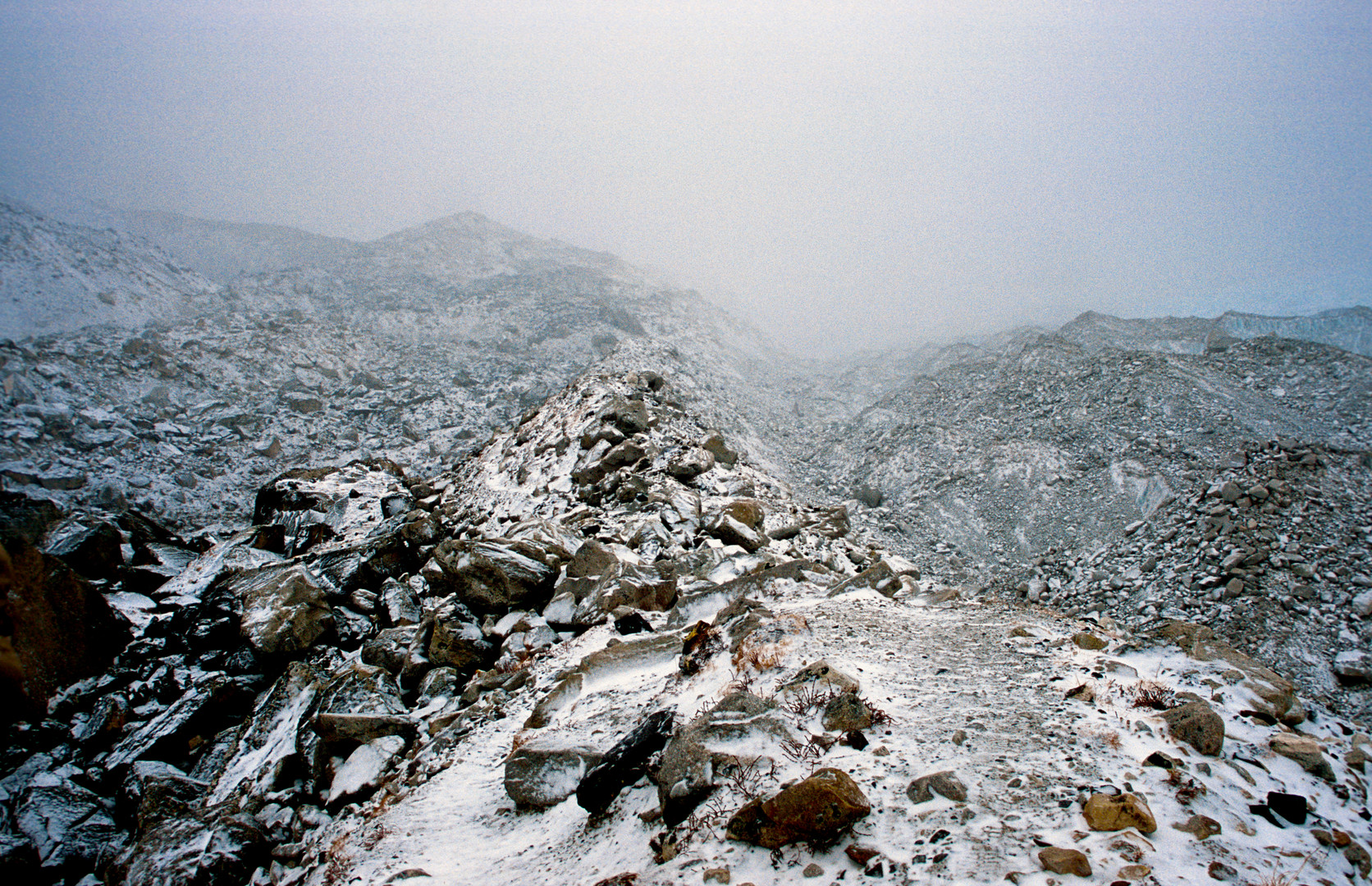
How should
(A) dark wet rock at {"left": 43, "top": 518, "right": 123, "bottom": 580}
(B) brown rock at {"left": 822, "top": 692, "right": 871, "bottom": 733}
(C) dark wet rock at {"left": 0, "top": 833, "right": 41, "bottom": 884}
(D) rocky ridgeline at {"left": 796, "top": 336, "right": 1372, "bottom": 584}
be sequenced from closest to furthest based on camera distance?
(B) brown rock at {"left": 822, "top": 692, "right": 871, "bottom": 733} → (C) dark wet rock at {"left": 0, "top": 833, "right": 41, "bottom": 884} → (A) dark wet rock at {"left": 43, "top": 518, "right": 123, "bottom": 580} → (D) rocky ridgeline at {"left": 796, "top": 336, "right": 1372, "bottom": 584}

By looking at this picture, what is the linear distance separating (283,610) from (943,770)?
33.4 ft

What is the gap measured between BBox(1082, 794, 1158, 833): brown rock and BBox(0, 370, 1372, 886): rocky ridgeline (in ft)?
0.04

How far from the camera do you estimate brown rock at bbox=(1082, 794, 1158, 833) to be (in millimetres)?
2930

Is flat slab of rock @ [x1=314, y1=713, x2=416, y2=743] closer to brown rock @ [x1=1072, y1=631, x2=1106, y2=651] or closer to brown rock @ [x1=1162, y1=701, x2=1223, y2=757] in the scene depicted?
brown rock @ [x1=1162, y1=701, x2=1223, y2=757]

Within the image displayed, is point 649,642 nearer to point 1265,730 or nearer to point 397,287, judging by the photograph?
point 1265,730

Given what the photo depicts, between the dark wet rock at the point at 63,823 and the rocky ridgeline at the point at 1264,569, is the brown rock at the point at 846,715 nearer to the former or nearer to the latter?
the rocky ridgeline at the point at 1264,569

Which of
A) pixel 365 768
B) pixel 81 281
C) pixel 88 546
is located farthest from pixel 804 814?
pixel 81 281

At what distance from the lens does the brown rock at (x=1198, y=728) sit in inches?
149

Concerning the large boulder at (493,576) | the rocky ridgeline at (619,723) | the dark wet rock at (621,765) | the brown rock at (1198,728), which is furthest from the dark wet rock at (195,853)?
the brown rock at (1198,728)

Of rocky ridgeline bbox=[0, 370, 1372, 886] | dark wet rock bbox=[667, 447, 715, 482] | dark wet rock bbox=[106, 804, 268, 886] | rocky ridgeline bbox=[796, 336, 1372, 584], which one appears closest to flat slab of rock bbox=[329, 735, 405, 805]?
rocky ridgeline bbox=[0, 370, 1372, 886]

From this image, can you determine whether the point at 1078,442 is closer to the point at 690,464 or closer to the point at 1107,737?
the point at 690,464

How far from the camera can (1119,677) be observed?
5.07m

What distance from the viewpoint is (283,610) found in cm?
890

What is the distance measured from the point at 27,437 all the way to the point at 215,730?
19422 millimetres
